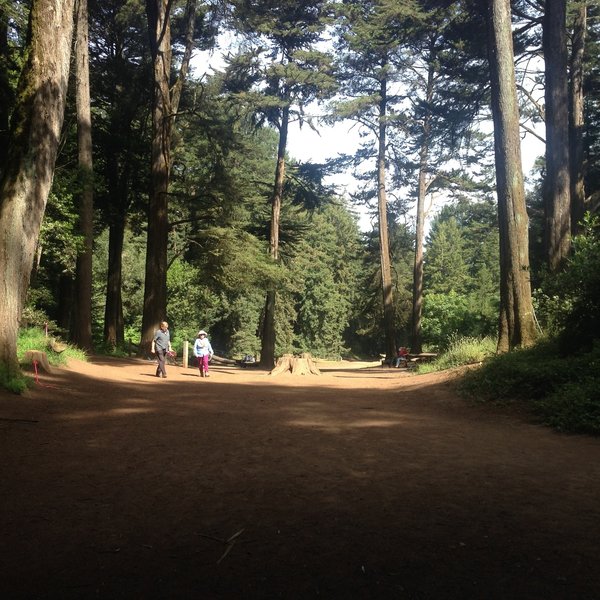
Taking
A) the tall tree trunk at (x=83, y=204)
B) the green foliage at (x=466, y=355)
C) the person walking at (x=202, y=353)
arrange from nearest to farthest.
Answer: the green foliage at (x=466, y=355), the person walking at (x=202, y=353), the tall tree trunk at (x=83, y=204)

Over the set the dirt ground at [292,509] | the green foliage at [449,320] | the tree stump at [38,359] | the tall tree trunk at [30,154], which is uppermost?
the tall tree trunk at [30,154]

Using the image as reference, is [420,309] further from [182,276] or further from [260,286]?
[182,276]

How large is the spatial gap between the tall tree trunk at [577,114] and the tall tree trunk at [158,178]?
16.8m

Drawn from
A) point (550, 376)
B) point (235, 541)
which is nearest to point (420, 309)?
point (550, 376)

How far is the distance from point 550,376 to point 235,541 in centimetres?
759

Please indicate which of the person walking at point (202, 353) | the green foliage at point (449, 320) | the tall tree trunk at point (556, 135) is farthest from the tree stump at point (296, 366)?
the tall tree trunk at point (556, 135)

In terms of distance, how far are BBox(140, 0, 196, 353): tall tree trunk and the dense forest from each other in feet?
0.25

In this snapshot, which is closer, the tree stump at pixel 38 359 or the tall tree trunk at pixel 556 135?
the tree stump at pixel 38 359

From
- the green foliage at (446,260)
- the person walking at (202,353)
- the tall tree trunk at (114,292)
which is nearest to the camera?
the person walking at (202,353)

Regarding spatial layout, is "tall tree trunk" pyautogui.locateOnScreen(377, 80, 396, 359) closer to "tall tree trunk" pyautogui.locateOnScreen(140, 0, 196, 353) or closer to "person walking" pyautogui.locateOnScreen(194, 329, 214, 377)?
"tall tree trunk" pyautogui.locateOnScreen(140, 0, 196, 353)

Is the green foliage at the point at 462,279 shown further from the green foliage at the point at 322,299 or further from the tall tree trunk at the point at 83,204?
the tall tree trunk at the point at 83,204

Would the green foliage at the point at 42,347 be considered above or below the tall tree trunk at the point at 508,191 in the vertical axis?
below

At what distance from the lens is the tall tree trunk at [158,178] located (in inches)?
848

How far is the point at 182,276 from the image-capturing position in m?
38.4
